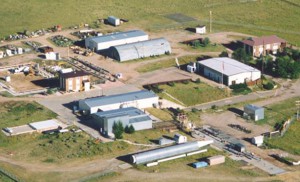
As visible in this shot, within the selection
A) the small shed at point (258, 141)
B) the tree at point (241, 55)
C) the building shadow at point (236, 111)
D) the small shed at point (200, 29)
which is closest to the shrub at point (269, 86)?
the tree at point (241, 55)

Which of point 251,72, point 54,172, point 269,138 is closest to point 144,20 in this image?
point 251,72

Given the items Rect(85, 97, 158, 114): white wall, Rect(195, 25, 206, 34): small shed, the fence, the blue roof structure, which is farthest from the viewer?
Rect(195, 25, 206, 34): small shed

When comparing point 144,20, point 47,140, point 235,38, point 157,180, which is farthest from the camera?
point 144,20

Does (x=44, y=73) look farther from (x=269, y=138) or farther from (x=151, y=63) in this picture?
(x=269, y=138)

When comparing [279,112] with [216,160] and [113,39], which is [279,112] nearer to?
[216,160]

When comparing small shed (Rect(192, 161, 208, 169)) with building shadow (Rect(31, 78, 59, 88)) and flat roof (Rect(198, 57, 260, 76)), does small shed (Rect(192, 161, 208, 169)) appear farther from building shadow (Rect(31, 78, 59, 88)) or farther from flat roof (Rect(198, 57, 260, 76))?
building shadow (Rect(31, 78, 59, 88))

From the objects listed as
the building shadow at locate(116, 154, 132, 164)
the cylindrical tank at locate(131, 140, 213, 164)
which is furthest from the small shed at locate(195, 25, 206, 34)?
the building shadow at locate(116, 154, 132, 164)
